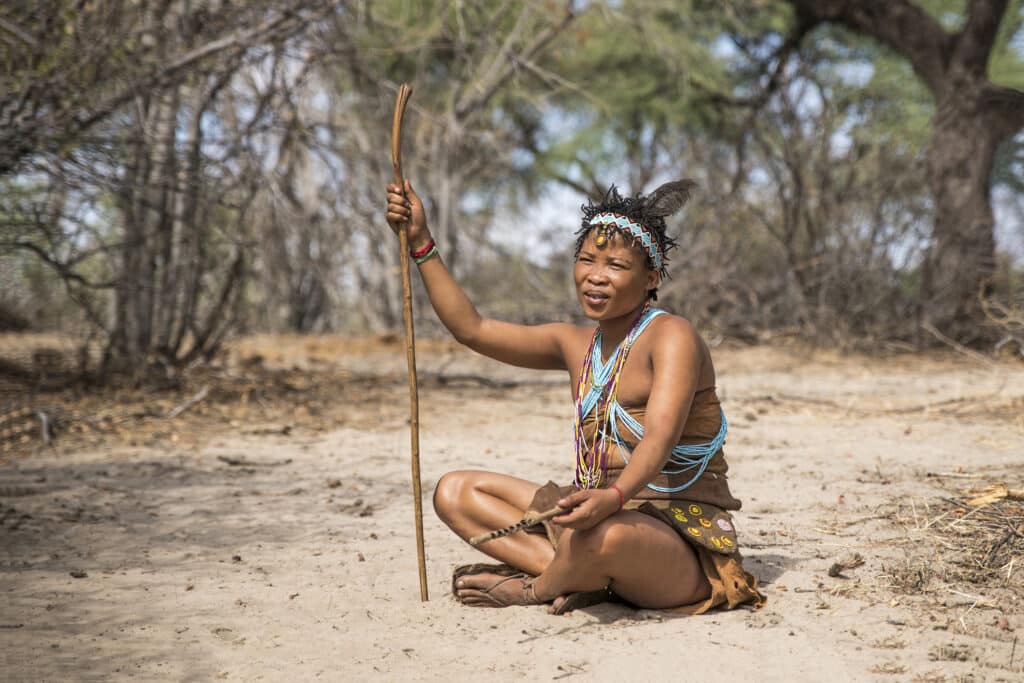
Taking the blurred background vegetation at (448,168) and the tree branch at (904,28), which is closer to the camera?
the blurred background vegetation at (448,168)

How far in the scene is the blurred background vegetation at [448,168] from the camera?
6.30 m

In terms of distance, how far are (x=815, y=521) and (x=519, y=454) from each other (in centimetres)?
201

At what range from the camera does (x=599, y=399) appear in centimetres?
311

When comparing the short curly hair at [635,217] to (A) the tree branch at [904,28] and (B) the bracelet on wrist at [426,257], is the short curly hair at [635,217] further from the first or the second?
(A) the tree branch at [904,28]

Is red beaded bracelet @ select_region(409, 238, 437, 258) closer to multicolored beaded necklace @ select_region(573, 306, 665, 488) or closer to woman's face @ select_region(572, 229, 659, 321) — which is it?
woman's face @ select_region(572, 229, 659, 321)

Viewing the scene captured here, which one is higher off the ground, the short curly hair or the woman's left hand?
the short curly hair

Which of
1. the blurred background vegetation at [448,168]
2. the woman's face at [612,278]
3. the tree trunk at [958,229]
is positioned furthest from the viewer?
the tree trunk at [958,229]

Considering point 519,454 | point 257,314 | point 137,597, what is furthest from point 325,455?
point 257,314

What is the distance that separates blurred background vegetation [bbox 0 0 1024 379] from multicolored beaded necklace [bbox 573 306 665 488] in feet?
11.7

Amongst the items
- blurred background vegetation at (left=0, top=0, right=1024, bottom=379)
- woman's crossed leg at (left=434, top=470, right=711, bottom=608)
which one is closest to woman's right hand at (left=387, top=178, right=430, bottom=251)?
woman's crossed leg at (left=434, top=470, right=711, bottom=608)

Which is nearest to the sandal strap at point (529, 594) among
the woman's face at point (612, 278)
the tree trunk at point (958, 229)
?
the woman's face at point (612, 278)

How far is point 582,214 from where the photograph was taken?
3.34 metres

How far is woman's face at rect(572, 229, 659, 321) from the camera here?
10.0 ft

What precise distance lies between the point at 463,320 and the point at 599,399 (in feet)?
1.76
